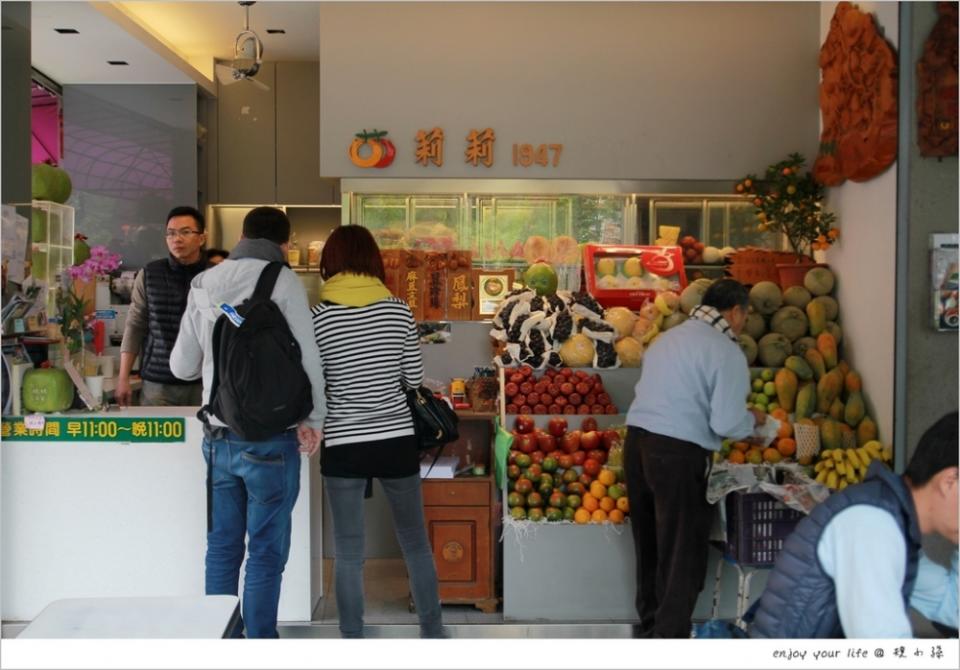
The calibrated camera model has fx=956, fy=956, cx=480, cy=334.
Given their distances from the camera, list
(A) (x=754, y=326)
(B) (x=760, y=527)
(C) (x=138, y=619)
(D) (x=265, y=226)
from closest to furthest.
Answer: (C) (x=138, y=619) < (D) (x=265, y=226) < (B) (x=760, y=527) < (A) (x=754, y=326)

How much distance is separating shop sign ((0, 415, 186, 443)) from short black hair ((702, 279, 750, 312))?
7.93 feet

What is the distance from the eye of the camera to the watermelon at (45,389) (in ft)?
14.5

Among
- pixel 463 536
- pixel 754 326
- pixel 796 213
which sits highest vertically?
pixel 796 213

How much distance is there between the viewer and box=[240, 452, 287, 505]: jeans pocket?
11.6 feet

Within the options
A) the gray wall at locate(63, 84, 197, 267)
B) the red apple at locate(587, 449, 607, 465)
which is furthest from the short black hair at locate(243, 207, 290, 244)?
the gray wall at locate(63, 84, 197, 267)

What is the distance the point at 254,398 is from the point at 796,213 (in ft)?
12.3

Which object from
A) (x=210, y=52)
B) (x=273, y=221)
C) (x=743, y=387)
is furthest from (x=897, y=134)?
(x=210, y=52)

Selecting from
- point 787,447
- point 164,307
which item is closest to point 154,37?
point 164,307

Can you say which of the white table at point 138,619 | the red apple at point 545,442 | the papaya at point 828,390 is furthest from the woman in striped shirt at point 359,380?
the papaya at point 828,390

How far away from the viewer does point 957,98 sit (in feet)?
14.1

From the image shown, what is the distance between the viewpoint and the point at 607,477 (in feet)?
15.1

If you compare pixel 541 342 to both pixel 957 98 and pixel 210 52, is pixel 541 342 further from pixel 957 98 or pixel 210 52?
pixel 210 52

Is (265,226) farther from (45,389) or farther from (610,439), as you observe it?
(610,439)

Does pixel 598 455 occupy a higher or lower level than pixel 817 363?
lower
